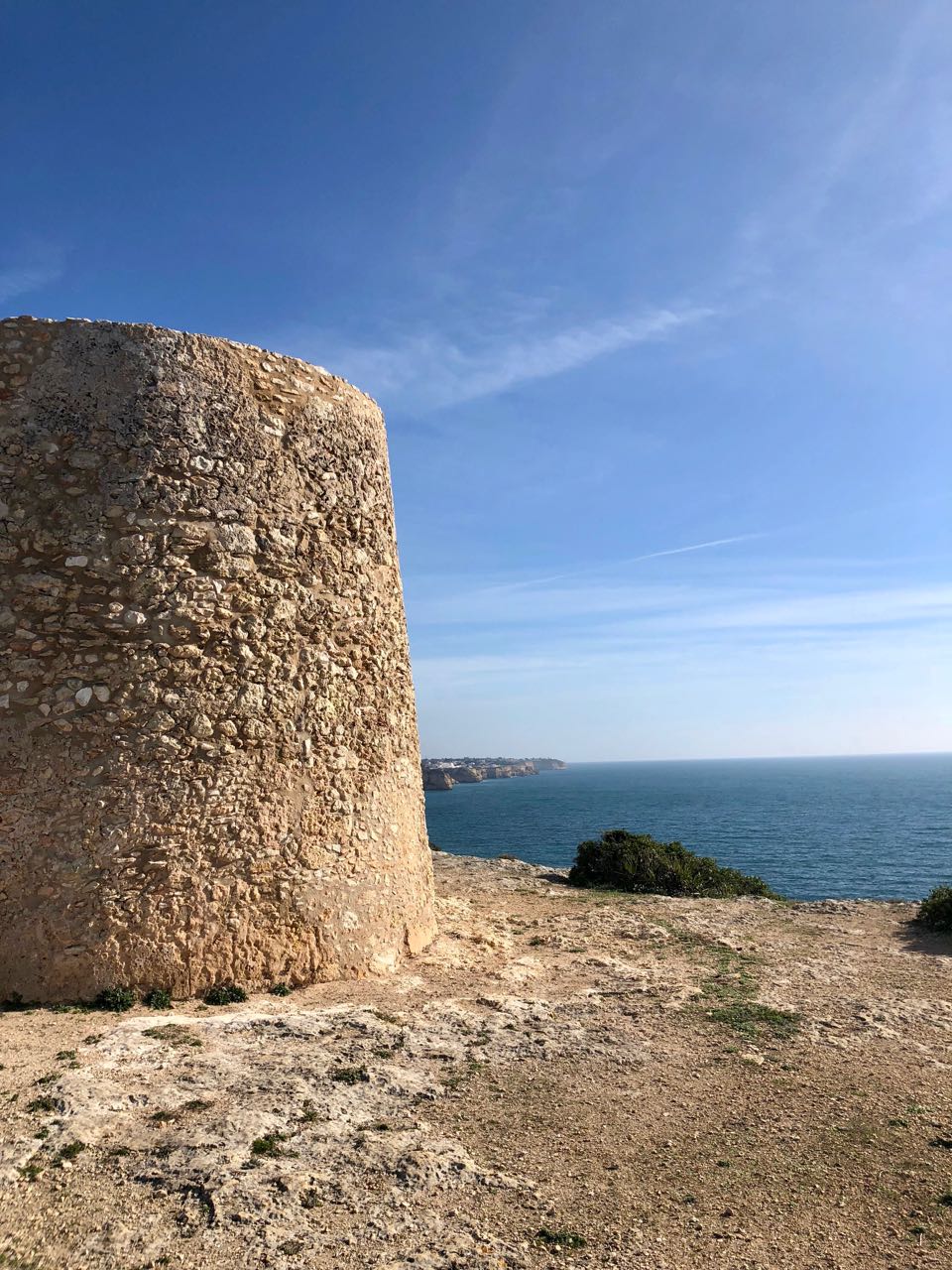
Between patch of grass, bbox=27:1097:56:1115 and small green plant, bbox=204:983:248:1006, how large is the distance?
2.06 metres

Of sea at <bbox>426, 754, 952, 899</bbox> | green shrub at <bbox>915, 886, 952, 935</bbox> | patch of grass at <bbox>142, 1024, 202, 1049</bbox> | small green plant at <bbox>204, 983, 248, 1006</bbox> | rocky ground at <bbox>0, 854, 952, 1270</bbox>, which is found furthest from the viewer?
sea at <bbox>426, 754, 952, 899</bbox>

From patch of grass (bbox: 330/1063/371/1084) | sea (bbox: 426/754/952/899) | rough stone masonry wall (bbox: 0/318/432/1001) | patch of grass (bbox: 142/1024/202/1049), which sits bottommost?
sea (bbox: 426/754/952/899)

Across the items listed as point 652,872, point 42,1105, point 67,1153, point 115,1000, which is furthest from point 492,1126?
point 652,872

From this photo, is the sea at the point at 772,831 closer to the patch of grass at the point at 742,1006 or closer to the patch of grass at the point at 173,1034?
the patch of grass at the point at 742,1006

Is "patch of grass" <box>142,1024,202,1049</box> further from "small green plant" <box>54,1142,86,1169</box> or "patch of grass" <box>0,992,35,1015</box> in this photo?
"small green plant" <box>54,1142,86,1169</box>

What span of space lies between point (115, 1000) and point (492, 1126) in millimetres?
3508

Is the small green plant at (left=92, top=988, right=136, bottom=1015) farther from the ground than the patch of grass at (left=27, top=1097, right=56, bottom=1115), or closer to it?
farther from the ground

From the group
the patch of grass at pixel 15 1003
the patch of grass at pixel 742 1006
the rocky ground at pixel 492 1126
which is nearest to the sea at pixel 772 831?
the patch of grass at pixel 742 1006

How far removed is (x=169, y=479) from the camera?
7.49 m

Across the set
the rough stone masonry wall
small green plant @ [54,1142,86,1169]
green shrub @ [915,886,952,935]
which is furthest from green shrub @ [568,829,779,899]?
small green plant @ [54,1142,86,1169]

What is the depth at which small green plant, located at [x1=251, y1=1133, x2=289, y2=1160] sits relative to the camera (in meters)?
4.71

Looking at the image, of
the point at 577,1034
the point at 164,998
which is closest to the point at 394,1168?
the point at 577,1034

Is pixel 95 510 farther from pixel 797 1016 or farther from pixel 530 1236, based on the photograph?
pixel 797 1016

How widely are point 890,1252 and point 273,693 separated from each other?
6.18 metres
